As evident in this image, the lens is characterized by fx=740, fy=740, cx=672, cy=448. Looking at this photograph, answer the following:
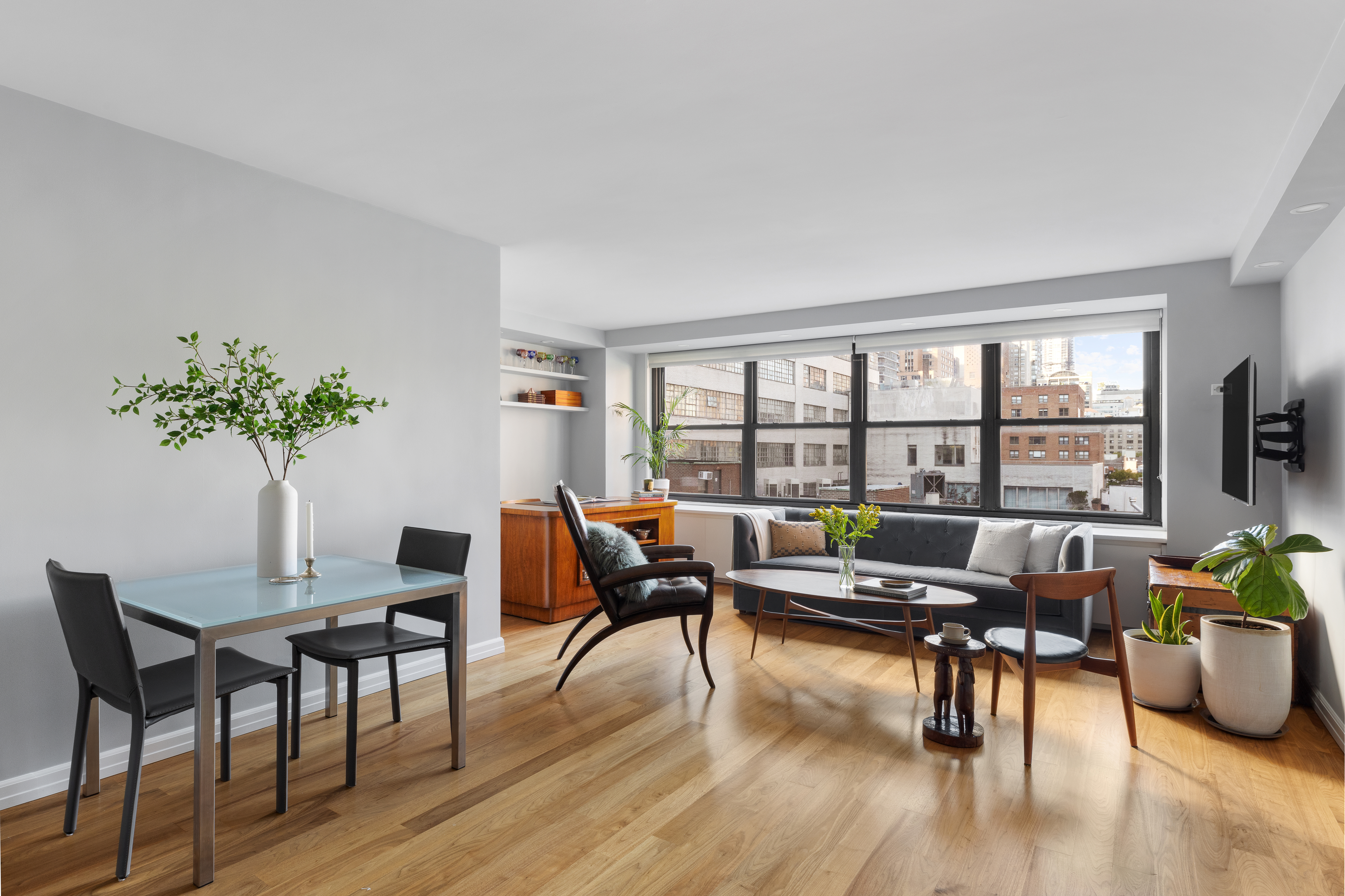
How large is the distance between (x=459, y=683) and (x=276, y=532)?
2.89 feet

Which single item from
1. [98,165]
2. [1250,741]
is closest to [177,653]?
[98,165]

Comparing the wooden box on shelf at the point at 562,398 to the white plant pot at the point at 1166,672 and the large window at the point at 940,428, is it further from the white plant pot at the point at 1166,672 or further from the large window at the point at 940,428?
the white plant pot at the point at 1166,672

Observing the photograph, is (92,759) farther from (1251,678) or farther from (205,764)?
(1251,678)

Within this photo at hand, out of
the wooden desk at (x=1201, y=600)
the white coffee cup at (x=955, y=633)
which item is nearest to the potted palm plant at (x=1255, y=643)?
the wooden desk at (x=1201, y=600)

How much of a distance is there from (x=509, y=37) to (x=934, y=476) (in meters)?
4.90

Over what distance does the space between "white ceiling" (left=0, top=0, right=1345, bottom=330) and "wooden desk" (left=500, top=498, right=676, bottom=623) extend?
205 centimetres

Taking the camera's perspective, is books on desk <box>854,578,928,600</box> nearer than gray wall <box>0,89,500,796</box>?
No

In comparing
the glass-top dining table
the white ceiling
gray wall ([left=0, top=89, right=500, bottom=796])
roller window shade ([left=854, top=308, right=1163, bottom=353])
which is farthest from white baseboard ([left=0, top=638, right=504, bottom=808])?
roller window shade ([left=854, top=308, right=1163, bottom=353])

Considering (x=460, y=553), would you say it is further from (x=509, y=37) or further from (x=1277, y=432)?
(x=1277, y=432)

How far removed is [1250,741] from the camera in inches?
119

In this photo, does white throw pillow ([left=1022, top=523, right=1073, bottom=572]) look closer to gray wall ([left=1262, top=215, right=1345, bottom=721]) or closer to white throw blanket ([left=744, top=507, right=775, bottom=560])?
gray wall ([left=1262, top=215, right=1345, bottom=721])

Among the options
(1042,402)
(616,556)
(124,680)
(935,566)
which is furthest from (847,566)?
(124,680)

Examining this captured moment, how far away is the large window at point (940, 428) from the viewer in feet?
17.2

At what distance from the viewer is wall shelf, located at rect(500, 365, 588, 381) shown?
6.26m
